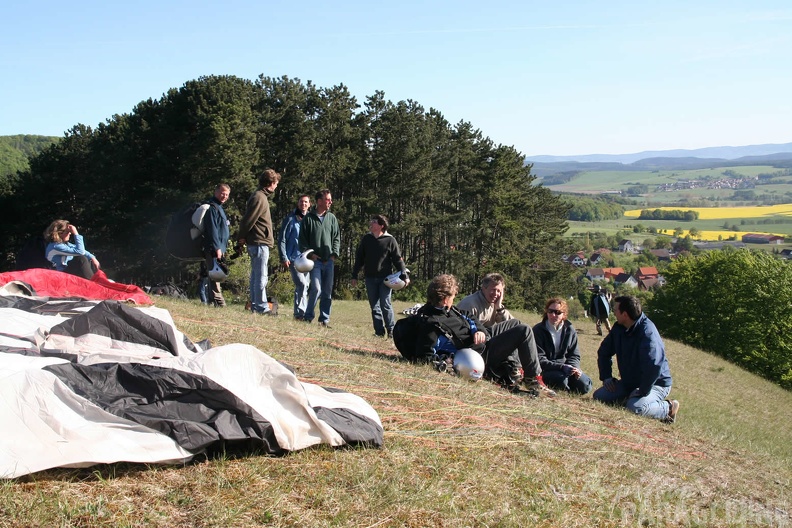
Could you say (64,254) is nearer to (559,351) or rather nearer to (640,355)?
(559,351)

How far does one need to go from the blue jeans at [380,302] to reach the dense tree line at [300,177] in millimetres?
27646

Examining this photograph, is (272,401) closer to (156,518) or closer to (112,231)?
(156,518)

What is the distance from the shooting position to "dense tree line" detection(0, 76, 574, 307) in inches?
1538

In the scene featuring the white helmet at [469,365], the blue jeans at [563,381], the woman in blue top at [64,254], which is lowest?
the blue jeans at [563,381]

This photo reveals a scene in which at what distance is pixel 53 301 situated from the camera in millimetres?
7207

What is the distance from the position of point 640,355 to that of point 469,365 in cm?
237

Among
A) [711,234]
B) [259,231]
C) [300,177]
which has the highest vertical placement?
[300,177]

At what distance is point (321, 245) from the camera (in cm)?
1090

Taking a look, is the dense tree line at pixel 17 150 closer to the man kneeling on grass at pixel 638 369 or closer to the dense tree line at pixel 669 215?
the man kneeling on grass at pixel 638 369

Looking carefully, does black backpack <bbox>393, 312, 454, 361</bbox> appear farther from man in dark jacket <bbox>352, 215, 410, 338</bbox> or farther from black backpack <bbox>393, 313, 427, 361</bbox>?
man in dark jacket <bbox>352, 215, 410, 338</bbox>

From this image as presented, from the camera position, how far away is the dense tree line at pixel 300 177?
39.1 meters

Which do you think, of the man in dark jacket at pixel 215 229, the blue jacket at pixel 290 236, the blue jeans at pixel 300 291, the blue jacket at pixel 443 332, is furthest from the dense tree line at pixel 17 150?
the blue jacket at pixel 443 332

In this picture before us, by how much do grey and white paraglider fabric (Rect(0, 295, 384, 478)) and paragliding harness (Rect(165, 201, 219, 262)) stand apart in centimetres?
577

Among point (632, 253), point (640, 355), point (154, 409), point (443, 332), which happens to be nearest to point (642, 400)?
point (640, 355)
